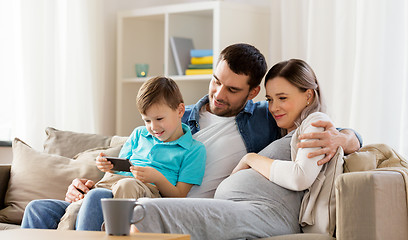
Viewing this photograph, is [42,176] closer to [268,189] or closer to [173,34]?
[268,189]

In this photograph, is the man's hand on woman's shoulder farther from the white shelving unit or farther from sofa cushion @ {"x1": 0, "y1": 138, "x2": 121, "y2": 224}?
the white shelving unit

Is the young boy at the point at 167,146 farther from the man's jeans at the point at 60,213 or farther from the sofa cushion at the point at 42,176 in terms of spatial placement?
the sofa cushion at the point at 42,176

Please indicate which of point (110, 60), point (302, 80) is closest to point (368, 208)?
point (302, 80)

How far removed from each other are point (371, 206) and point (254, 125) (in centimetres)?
68

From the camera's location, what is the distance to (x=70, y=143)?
9.45ft

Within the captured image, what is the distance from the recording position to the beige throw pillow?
104 inches

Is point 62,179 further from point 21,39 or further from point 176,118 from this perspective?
point 21,39

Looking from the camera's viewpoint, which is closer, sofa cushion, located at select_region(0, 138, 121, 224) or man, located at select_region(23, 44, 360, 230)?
man, located at select_region(23, 44, 360, 230)

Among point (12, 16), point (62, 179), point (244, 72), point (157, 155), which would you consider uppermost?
point (12, 16)

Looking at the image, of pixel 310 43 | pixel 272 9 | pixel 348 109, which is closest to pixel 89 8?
pixel 272 9

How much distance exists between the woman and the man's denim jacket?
67 millimetres

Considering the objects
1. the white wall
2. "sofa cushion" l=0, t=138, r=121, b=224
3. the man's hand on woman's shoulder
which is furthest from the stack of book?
the man's hand on woman's shoulder

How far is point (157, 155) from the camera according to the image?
2270 mm

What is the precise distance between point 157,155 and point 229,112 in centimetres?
39
